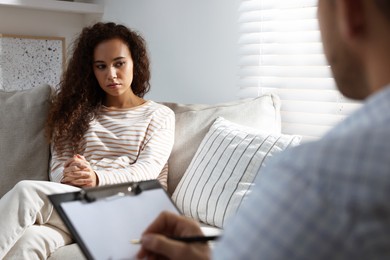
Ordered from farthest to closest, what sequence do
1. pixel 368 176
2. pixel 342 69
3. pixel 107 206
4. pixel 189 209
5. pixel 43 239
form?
pixel 189 209 < pixel 43 239 < pixel 107 206 < pixel 342 69 < pixel 368 176

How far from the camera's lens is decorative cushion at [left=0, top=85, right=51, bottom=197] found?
2486 mm

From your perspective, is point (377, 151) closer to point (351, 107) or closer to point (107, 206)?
point (107, 206)

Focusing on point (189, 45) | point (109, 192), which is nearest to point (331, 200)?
point (109, 192)

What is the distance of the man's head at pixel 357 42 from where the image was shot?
51 cm

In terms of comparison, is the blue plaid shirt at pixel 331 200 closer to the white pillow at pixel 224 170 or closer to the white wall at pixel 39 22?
the white pillow at pixel 224 170

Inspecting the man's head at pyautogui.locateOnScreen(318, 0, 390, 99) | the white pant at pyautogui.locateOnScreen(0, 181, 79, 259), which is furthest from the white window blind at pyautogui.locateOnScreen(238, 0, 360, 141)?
the man's head at pyautogui.locateOnScreen(318, 0, 390, 99)

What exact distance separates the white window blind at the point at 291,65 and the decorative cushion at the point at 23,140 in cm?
91

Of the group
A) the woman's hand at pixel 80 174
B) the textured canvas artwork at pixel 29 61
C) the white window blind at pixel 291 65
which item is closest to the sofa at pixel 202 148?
the white window blind at pixel 291 65

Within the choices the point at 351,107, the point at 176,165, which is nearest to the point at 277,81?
the point at 351,107

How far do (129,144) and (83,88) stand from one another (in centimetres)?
38

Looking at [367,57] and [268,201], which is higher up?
[367,57]

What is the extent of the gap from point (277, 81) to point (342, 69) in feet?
6.88

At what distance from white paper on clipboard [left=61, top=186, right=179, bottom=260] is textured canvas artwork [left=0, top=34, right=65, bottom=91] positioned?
2552 mm

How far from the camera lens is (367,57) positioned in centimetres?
54
